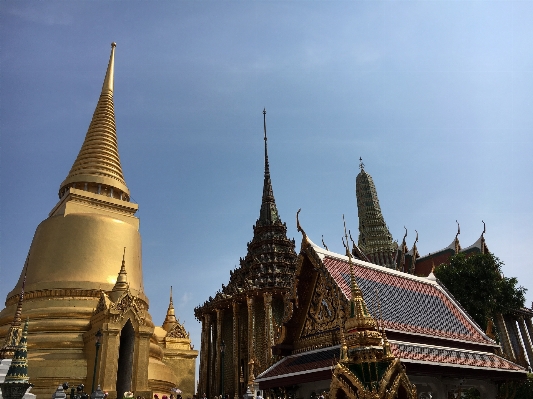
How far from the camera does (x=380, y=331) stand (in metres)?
7.41

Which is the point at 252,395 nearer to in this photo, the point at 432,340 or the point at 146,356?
the point at 432,340

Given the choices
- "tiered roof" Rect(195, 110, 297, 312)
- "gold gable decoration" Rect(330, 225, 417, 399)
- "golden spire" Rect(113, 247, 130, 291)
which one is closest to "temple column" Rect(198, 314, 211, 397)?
"tiered roof" Rect(195, 110, 297, 312)

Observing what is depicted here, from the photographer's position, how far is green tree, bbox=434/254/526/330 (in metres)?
21.9

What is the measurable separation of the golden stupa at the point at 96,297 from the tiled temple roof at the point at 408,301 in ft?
42.0

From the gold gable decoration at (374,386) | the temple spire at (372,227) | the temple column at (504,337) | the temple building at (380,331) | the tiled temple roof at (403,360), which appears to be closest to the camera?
the gold gable decoration at (374,386)

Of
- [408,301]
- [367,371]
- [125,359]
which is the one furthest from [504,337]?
[367,371]

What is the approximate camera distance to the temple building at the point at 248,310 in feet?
94.9

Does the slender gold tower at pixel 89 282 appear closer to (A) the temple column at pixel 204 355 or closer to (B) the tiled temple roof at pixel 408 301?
(A) the temple column at pixel 204 355

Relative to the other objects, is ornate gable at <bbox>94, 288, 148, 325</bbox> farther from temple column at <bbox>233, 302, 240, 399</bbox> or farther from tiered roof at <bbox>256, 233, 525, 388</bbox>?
tiered roof at <bbox>256, 233, 525, 388</bbox>

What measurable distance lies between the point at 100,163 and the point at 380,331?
25.4 metres

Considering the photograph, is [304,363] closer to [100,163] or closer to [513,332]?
[100,163]

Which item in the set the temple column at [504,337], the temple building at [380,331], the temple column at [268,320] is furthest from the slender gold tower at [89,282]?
the temple column at [504,337]

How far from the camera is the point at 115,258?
84.7 feet

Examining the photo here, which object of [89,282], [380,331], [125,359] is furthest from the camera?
[89,282]
